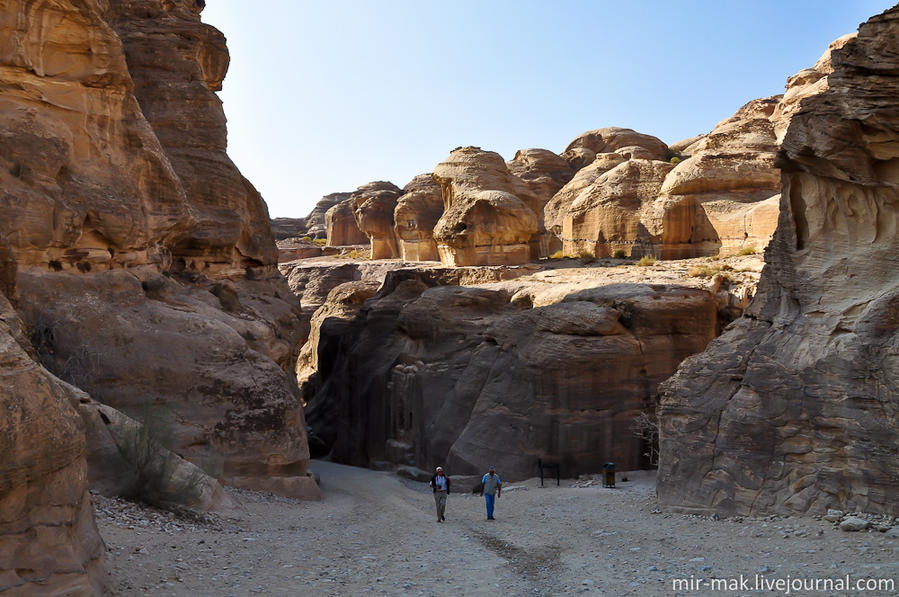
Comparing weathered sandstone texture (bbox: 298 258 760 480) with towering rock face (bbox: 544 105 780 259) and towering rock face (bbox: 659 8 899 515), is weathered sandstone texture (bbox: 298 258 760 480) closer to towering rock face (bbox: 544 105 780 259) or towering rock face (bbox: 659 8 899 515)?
towering rock face (bbox: 544 105 780 259)

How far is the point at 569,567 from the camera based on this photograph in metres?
10.3

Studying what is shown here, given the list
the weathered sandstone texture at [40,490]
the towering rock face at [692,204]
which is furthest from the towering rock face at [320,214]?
the weathered sandstone texture at [40,490]

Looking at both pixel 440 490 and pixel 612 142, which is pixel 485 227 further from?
pixel 612 142

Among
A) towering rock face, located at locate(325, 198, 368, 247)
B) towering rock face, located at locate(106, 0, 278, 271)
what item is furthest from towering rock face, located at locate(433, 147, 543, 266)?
towering rock face, located at locate(325, 198, 368, 247)

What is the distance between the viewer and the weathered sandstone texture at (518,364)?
69.5ft

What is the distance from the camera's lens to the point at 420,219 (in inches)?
1889

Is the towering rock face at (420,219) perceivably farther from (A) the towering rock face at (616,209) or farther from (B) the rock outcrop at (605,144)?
(B) the rock outcrop at (605,144)

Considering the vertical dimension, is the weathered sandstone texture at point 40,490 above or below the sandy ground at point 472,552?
above

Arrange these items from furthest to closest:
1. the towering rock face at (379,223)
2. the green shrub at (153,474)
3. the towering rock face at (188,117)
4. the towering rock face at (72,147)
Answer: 1. the towering rock face at (379,223)
2. the towering rock face at (188,117)
3. the towering rock face at (72,147)
4. the green shrub at (153,474)

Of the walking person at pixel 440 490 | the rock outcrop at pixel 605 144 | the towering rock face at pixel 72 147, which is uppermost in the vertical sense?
the rock outcrop at pixel 605 144

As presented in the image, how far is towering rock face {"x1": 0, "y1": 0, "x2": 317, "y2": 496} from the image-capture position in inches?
598

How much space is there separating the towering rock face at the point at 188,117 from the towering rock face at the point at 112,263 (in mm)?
4311

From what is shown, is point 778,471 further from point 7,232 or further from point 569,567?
point 7,232

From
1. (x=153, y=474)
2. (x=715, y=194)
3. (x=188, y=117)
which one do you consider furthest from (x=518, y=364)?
(x=188, y=117)
